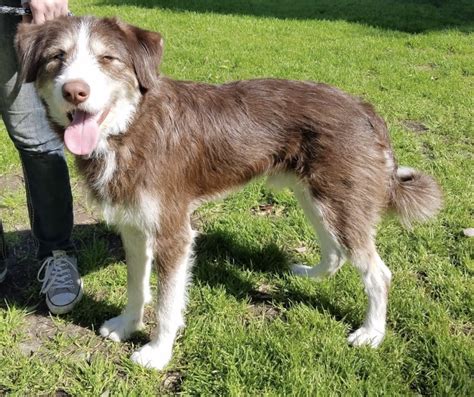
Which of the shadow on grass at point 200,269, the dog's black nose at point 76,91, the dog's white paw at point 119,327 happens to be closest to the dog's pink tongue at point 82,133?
the dog's black nose at point 76,91

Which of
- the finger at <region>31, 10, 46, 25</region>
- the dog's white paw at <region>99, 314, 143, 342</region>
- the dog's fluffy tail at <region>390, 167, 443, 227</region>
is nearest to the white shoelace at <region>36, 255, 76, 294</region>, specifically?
the dog's white paw at <region>99, 314, 143, 342</region>

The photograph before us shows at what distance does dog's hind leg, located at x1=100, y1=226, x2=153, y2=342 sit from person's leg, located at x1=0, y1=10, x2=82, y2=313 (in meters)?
0.37

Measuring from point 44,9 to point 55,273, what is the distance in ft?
5.29

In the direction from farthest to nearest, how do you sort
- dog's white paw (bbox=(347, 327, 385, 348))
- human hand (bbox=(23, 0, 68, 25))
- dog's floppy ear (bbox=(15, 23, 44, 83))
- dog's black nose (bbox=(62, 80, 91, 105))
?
dog's white paw (bbox=(347, 327, 385, 348)), human hand (bbox=(23, 0, 68, 25)), dog's floppy ear (bbox=(15, 23, 44, 83)), dog's black nose (bbox=(62, 80, 91, 105))

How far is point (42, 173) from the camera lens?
3219mm

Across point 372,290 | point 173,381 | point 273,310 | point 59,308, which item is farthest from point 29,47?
point 372,290

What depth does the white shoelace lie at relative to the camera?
320cm

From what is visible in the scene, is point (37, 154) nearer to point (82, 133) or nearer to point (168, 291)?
point (82, 133)

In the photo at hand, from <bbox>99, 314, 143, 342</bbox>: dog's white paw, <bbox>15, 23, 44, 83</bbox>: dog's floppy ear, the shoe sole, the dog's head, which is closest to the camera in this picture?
the dog's head

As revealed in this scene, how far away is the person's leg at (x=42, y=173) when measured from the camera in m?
2.92

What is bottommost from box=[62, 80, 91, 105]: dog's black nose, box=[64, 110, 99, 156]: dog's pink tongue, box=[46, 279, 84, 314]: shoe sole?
box=[46, 279, 84, 314]: shoe sole

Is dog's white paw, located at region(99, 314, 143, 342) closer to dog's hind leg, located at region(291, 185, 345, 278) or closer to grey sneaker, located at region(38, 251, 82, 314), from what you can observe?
grey sneaker, located at region(38, 251, 82, 314)

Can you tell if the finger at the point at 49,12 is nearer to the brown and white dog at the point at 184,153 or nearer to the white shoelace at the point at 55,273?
the brown and white dog at the point at 184,153

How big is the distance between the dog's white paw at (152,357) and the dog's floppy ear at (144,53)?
1.42 m
